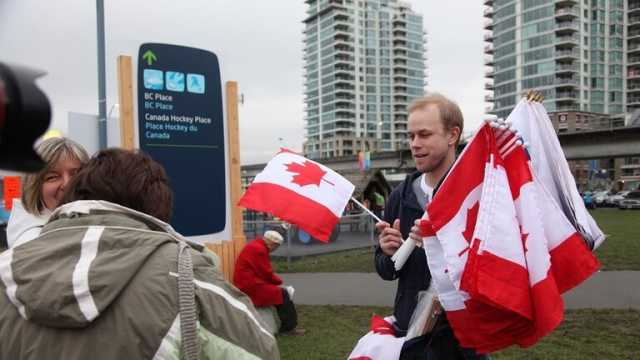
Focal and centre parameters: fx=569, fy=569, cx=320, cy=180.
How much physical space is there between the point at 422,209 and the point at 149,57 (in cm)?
355

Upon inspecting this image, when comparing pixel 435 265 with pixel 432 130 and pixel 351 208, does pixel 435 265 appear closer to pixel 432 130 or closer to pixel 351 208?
pixel 432 130

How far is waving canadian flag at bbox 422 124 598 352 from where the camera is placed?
2.44 m

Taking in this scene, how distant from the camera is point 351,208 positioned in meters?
21.4

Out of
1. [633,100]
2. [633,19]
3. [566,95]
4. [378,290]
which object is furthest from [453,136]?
[633,19]

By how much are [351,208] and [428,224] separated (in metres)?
18.7

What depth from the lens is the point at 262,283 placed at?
711 centimetres

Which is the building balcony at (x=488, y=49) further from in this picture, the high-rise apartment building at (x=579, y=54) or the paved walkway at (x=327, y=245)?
the paved walkway at (x=327, y=245)

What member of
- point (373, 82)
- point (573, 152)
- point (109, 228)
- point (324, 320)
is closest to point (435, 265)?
point (109, 228)

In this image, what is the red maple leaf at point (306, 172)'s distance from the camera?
3.71 meters

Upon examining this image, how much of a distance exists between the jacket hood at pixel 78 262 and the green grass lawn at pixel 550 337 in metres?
4.98

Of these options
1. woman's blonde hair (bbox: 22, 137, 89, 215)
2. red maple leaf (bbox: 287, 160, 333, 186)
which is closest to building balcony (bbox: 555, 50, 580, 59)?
red maple leaf (bbox: 287, 160, 333, 186)

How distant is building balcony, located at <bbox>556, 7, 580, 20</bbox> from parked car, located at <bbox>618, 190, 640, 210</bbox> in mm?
82845

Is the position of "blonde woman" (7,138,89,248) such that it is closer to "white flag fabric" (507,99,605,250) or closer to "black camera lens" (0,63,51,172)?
"black camera lens" (0,63,51,172)

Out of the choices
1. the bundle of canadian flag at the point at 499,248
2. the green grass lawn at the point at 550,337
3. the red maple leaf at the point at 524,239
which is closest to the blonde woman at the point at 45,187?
the bundle of canadian flag at the point at 499,248
